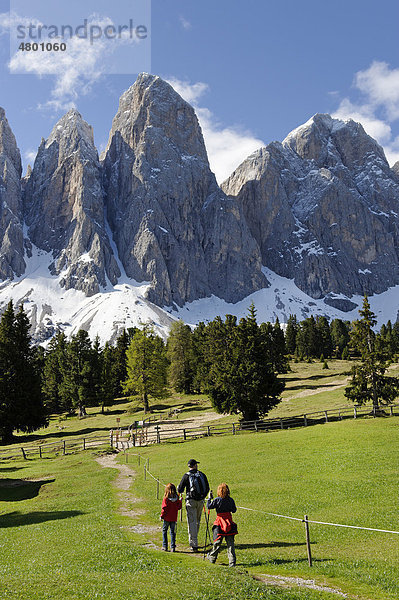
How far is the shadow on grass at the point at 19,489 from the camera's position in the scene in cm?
2731

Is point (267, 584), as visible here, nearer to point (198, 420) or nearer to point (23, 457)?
point (23, 457)

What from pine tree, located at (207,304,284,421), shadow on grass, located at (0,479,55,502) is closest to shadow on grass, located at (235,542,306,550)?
shadow on grass, located at (0,479,55,502)

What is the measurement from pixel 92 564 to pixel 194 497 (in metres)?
4.02

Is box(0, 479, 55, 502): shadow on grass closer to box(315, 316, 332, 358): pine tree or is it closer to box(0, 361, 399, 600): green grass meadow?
box(0, 361, 399, 600): green grass meadow

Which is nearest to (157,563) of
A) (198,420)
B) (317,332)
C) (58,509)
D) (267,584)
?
(267,584)

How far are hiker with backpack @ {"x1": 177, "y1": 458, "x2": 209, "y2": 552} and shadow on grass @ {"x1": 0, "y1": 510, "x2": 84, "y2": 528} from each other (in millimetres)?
8348

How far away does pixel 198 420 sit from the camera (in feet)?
197

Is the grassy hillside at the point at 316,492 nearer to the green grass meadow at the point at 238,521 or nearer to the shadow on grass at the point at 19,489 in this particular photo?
the green grass meadow at the point at 238,521

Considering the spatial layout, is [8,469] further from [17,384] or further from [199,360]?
[199,360]

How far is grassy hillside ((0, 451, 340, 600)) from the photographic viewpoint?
351 inches

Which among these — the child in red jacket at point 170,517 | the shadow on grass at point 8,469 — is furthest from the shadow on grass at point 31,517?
the shadow on grass at point 8,469

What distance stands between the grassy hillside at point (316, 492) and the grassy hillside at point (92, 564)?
5.83ft

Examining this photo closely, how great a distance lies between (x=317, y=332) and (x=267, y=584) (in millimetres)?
127191

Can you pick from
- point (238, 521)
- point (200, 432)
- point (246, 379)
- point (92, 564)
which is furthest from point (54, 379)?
point (92, 564)
